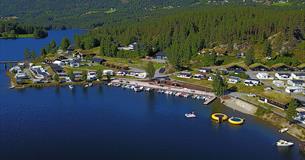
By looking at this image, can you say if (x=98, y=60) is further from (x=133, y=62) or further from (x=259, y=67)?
(x=259, y=67)

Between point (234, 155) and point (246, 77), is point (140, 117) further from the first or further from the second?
point (246, 77)

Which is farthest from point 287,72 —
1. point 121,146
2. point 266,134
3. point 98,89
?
point 121,146

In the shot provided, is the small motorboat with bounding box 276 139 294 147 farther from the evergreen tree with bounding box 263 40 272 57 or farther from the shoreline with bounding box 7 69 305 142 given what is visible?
the evergreen tree with bounding box 263 40 272 57

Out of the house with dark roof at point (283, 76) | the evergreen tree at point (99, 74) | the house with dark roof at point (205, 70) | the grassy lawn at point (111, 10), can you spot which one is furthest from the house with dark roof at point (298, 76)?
the grassy lawn at point (111, 10)

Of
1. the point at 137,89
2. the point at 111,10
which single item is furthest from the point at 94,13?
the point at 137,89

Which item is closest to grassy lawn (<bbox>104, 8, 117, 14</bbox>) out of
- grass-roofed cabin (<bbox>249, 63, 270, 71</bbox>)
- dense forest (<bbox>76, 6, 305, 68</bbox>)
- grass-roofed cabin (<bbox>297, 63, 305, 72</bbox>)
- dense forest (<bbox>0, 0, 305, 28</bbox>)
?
dense forest (<bbox>0, 0, 305, 28</bbox>)

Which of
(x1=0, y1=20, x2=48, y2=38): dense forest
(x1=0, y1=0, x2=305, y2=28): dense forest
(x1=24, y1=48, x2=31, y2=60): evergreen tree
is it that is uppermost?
(x1=0, y1=0, x2=305, y2=28): dense forest

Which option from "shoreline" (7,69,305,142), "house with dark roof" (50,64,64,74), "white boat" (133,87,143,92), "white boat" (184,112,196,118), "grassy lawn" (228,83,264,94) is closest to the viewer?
"shoreline" (7,69,305,142)
